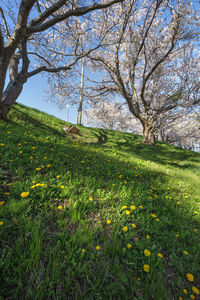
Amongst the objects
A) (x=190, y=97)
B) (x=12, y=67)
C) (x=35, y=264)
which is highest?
(x=190, y=97)

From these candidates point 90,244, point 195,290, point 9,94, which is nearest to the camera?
point 195,290

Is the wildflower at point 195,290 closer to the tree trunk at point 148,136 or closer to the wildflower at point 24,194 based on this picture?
the wildflower at point 24,194

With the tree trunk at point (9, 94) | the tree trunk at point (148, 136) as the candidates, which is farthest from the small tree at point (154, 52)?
the tree trunk at point (9, 94)

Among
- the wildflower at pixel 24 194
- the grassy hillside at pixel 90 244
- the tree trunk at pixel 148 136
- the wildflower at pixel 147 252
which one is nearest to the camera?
the grassy hillside at pixel 90 244

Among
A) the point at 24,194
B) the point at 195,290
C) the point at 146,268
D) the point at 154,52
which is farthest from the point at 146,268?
the point at 154,52

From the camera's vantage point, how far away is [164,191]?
9.62 feet

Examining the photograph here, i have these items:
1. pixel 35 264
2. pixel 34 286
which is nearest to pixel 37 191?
pixel 35 264

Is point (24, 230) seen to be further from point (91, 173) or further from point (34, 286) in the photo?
point (91, 173)

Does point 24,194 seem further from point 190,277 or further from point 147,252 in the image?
point 190,277

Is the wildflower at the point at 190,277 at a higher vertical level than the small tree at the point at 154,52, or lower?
lower

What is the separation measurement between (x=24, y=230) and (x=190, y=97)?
11.6 meters

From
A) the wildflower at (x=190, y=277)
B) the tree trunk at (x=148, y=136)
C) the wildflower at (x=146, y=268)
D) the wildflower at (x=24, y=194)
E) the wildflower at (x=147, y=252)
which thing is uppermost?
the tree trunk at (x=148, y=136)

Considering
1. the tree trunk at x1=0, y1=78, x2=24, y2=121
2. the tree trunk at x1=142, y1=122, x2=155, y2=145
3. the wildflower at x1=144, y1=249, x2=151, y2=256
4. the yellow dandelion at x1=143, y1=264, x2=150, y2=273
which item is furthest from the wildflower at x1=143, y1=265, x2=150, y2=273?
the tree trunk at x1=142, y1=122, x2=155, y2=145

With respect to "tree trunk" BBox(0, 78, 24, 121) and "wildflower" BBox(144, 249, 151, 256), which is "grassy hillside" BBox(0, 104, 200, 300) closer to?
"wildflower" BBox(144, 249, 151, 256)
